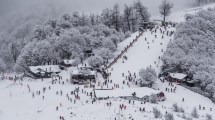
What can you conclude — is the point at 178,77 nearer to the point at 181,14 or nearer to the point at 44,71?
the point at 44,71

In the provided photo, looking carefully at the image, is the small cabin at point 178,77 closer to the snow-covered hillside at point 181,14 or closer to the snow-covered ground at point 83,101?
the snow-covered ground at point 83,101

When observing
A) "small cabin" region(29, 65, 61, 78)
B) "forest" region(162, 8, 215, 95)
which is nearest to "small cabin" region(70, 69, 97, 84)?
"small cabin" region(29, 65, 61, 78)

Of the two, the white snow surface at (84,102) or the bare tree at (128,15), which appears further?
the bare tree at (128,15)

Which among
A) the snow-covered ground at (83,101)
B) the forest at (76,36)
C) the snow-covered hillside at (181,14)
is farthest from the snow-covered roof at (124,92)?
the snow-covered hillside at (181,14)

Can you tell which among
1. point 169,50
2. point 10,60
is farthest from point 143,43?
point 10,60

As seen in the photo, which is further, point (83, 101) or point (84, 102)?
point (83, 101)

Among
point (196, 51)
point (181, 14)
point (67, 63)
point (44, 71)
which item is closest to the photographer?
point (44, 71)

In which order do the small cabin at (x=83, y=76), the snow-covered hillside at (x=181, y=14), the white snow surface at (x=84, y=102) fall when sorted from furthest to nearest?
the snow-covered hillside at (x=181, y=14)
the small cabin at (x=83, y=76)
the white snow surface at (x=84, y=102)

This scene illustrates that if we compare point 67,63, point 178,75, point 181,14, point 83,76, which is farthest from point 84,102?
point 181,14

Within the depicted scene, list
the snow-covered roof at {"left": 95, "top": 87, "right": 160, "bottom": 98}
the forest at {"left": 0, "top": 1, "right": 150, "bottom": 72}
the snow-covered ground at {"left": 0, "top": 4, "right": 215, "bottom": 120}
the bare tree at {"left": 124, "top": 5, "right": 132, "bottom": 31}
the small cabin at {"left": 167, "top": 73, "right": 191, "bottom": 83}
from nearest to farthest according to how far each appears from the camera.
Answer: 1. the snow-covered ground at {"left": 0, "top": 4, "right": 215, "bottom": 120}
2. the snow-covered roof at {"left": 95, "top": 87, "right": 160, "bottom": 98}
3. the small cabin at {"left": 167, "top": 73, "right": 191, "bottom": 83}
4. the forest at {"left": 0, "top": 1, "right": 150, "bottom": 72}
5. the bare tree at {"left": 124, "top": 5, "right": 132, "bottom": 31}

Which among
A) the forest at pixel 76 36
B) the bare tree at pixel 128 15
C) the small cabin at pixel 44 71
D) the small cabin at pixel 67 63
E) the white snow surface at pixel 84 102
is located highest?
the bare tree at pixel 128 15

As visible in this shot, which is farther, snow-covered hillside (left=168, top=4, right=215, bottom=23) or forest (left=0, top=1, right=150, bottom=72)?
snow-covered hillside (left=168, top=4, right=215, bottom=23)

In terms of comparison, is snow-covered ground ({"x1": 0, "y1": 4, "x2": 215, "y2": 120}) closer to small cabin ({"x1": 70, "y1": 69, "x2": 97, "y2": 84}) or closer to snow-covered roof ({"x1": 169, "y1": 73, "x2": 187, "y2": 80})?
small cabin ({"x1": 70, "y1": 69, "x2": 97, "y2": 84})
